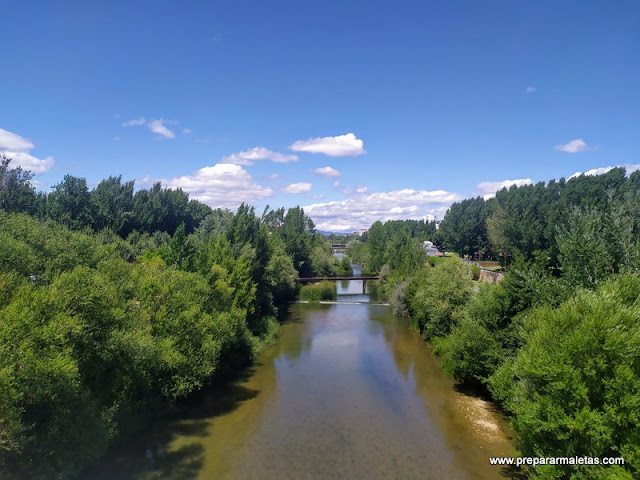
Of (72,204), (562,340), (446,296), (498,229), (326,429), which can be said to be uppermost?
(72,204)

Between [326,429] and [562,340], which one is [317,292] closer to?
[326,429]

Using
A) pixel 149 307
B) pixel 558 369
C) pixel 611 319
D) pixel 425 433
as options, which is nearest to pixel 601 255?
pixel 611 319

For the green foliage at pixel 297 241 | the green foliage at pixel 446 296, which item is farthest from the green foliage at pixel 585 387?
the green foliage at pixel 297 241

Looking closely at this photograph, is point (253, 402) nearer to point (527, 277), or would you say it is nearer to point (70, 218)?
point (527, 277)

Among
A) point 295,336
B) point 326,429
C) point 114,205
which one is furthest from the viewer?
point 114,205

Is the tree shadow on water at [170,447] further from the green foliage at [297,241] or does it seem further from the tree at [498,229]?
the tree at [498,229]

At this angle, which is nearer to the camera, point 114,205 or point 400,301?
point 400,301

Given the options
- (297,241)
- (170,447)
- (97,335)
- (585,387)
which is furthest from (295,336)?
(297,241)
